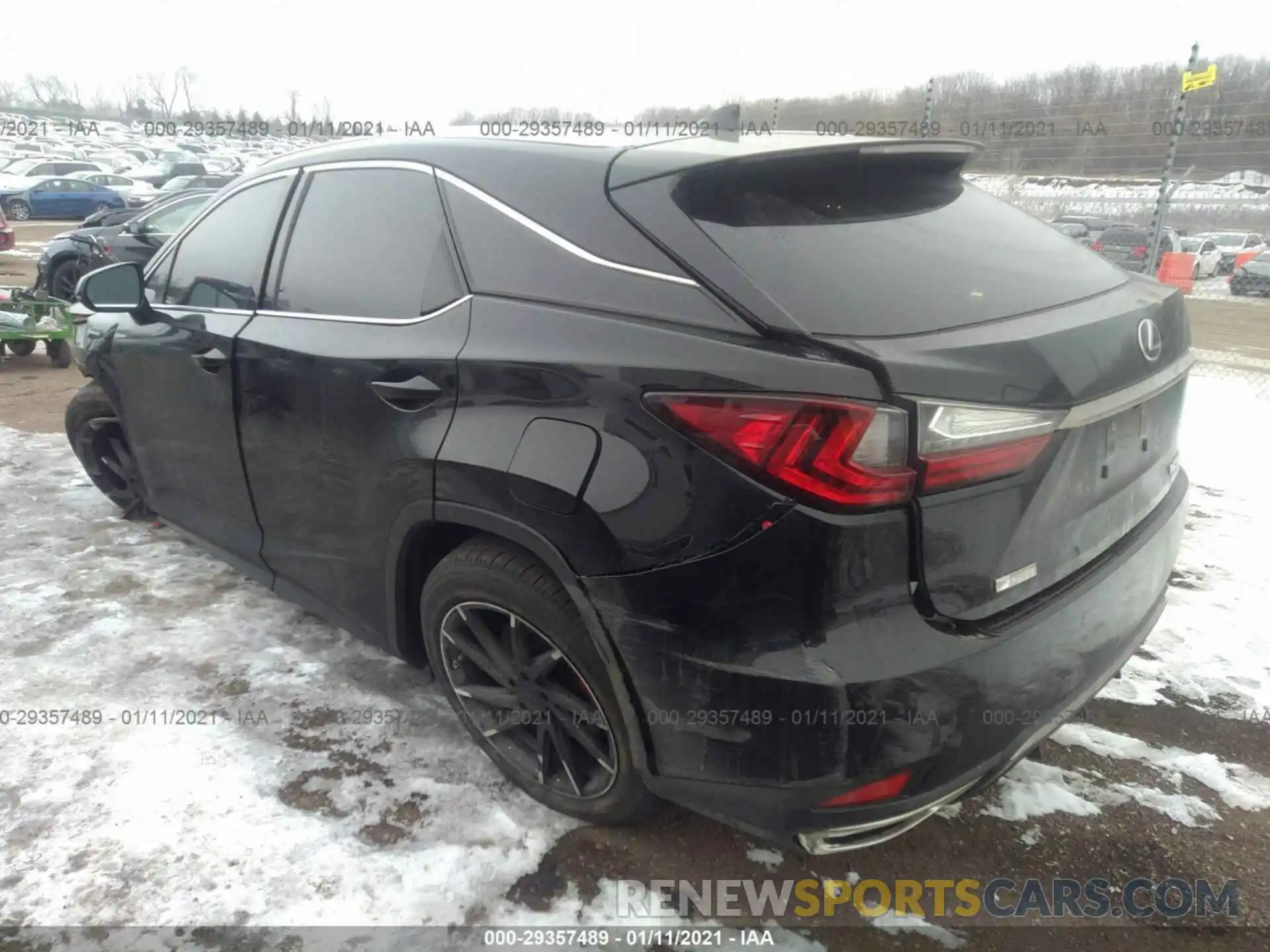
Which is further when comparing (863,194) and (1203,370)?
(1203,370)

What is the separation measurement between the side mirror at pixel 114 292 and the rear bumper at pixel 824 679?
2588 millimetres

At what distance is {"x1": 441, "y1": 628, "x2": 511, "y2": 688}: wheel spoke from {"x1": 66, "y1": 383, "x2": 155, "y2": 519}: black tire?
2443 millimetres

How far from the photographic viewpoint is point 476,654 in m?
2.34

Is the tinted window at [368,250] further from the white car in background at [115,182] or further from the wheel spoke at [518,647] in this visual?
the white car in background at [115,182]

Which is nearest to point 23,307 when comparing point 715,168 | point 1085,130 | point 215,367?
point 215,367

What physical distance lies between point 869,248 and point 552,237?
755 mm

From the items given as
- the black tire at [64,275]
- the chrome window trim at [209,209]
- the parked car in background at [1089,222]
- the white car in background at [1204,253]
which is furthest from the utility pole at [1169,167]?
the white car in background at [1204,253]

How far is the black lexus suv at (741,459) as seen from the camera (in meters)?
1.61

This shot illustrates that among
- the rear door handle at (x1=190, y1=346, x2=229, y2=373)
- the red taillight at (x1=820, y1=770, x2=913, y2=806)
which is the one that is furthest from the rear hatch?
the rear door handle at (x1=190, y1=346, x2=229, y2=373)

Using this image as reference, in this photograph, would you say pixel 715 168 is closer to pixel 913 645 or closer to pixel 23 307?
pixel 913 645

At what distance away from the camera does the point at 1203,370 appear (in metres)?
8.30

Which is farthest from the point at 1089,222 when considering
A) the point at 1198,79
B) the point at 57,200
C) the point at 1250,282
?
the point at 57,200

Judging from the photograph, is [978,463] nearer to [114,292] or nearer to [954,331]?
[954,331]

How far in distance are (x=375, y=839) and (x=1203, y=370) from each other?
9052 millimetres
